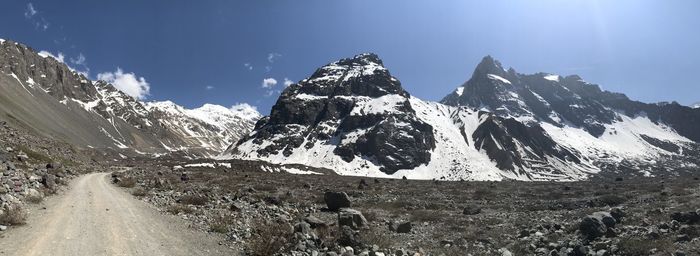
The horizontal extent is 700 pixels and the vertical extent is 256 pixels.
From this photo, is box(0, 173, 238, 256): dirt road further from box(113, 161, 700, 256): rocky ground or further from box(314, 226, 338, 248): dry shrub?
box(314, 226, 338, 248): dry shrub

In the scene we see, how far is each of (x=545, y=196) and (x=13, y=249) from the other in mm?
52365

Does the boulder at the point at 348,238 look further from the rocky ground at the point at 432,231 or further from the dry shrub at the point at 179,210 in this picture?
the dry shrub at the point at 179,210

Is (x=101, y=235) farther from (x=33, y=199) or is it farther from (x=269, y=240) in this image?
(x=33, y=199)

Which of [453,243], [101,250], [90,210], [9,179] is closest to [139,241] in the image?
[101,250]

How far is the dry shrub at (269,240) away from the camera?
16.7 meters

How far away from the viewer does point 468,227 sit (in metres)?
27.3

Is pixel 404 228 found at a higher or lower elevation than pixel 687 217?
lower

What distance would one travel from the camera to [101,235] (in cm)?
1792

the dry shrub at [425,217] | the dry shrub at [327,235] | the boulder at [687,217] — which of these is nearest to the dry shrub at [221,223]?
the dry shrub at [327,235]

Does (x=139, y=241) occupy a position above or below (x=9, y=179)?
below

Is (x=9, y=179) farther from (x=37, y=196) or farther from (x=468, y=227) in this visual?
(x=468, y=227)

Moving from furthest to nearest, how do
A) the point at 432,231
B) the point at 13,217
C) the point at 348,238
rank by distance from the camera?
the point at 432,231, the point at 13,217, the point at 348,238

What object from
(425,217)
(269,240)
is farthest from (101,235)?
(425,217)

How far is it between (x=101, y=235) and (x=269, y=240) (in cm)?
708
